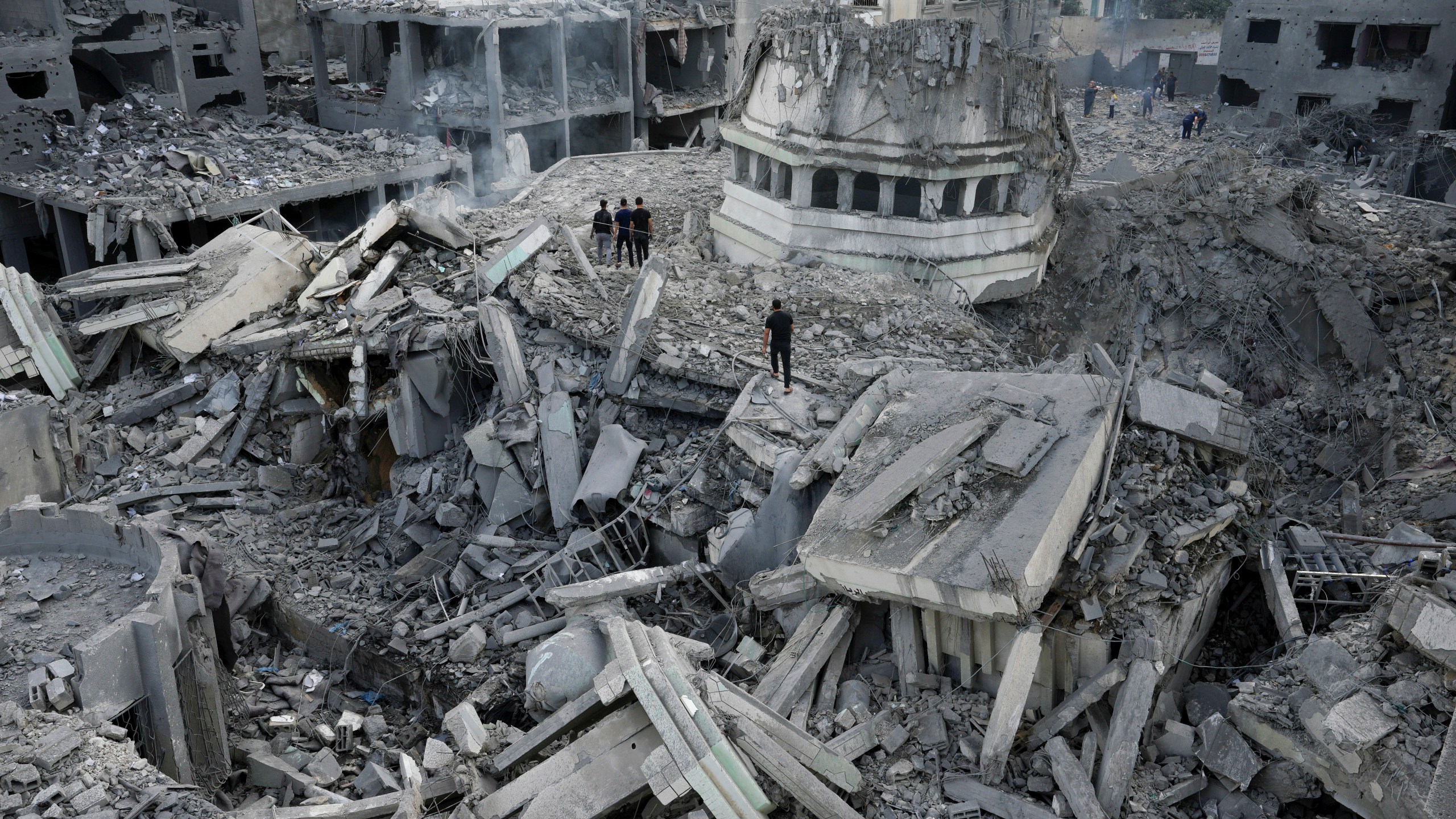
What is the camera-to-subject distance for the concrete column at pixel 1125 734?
23.1 ft

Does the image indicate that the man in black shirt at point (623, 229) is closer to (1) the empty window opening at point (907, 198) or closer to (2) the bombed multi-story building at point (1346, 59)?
(1) the empty window opening at point (907, 198)

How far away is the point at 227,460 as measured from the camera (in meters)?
13.5

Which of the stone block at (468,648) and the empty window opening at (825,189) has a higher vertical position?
the empty window opening at (825,189)

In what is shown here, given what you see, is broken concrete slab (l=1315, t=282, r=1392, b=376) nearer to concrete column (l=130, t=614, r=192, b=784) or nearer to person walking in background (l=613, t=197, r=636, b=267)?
person walking in background (l=613, t=197, r=636, b=267)

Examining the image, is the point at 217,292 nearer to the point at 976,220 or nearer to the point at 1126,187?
the point at 976,220

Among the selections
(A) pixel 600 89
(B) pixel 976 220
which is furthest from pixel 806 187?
(A) pixel 600 89

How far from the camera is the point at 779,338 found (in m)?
10.7

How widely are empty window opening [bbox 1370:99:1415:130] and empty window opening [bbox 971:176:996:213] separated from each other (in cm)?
1410

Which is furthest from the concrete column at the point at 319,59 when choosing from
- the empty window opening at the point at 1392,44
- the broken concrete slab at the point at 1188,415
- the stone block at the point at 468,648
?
the empty window opening at the point at 1392,44

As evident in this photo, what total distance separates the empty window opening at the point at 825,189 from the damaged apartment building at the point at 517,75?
9039 millimetres

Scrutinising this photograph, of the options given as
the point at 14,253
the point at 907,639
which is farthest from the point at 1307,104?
the point at 14,253

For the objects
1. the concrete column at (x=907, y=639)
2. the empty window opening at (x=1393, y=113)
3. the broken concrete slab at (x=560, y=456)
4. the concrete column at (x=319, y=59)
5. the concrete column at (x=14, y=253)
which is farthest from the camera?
the concrete column at (x=319, y=59)

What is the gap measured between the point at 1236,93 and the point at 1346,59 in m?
2.37

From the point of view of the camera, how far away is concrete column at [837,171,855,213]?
14.7 m
